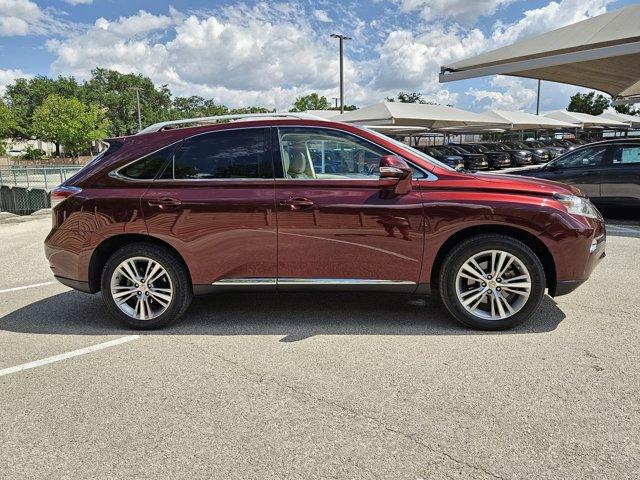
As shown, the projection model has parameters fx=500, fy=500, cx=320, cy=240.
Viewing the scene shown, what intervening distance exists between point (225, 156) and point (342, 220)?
43.9 inches

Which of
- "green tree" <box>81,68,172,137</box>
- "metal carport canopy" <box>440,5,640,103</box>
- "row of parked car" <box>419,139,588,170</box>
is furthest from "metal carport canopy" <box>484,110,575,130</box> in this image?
"green tree" <box>81,68,172,137</box>

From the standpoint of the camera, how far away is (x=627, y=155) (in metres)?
8.91

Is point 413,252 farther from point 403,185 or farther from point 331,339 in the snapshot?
point 331,339

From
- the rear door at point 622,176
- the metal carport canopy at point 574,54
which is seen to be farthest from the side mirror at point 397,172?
the metal carport canopy at point 574,54

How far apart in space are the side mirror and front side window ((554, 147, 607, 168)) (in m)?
6.90

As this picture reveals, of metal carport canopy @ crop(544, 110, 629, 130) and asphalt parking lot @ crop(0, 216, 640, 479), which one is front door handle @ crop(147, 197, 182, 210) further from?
metal carport canopy @ crop(544, 110, 629, 130)

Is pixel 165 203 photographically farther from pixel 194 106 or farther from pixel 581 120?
pixel 194 106

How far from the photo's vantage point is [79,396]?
10.2ft

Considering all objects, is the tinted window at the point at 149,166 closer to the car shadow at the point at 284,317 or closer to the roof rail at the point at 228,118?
the roof rail at the point at 228,118

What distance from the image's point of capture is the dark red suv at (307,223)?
388 centimetres

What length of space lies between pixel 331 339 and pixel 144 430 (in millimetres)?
1618

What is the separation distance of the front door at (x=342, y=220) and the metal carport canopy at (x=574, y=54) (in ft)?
32.8

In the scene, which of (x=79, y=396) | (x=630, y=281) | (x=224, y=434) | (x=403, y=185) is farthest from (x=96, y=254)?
(x=630, y=281)

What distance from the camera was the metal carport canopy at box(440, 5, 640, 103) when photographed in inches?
445
